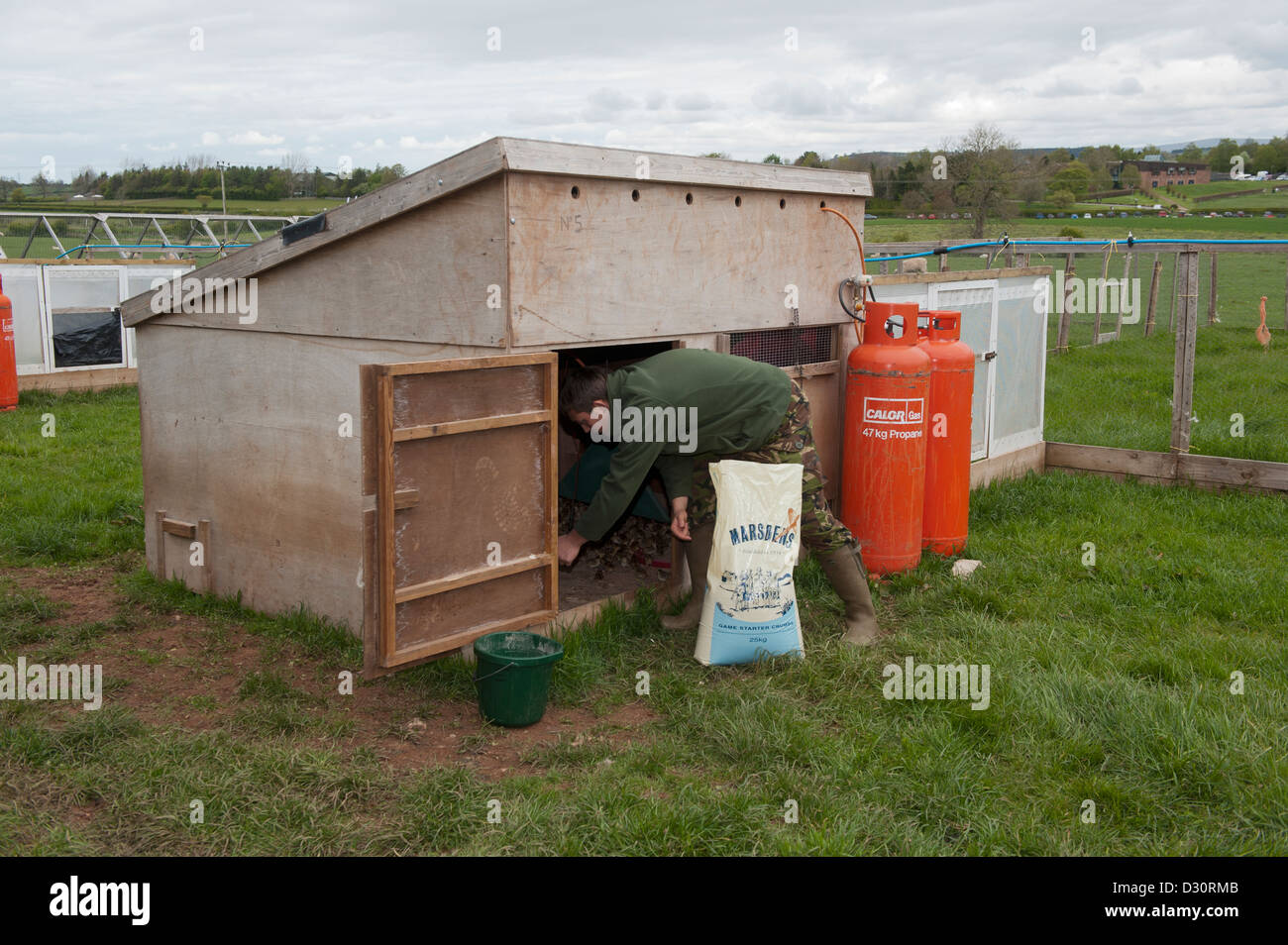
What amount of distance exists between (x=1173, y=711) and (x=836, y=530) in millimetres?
2011

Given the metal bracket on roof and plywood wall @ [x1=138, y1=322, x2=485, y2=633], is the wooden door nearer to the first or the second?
plywood wall @ [x1=138, y1=322, x2=485, y2=633]

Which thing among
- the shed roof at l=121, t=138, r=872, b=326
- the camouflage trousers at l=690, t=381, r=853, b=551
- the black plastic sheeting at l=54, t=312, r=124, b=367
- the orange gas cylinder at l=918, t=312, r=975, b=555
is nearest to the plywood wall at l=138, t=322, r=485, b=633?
the shed roof at l=121, t=138, r=872, b=326

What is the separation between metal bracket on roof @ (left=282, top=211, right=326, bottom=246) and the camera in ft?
20.0

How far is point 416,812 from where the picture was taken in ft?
13.9

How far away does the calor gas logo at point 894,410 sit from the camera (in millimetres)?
7219

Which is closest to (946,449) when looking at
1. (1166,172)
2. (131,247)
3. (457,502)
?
(457,502)

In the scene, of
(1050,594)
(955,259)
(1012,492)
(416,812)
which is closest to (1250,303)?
Answer: (955,259)

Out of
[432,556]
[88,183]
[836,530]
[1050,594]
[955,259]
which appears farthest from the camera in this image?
[88,183]

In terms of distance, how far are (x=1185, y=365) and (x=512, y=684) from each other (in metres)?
7.40

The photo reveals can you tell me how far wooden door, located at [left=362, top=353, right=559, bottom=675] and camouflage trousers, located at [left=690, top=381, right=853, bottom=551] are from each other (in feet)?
3.05

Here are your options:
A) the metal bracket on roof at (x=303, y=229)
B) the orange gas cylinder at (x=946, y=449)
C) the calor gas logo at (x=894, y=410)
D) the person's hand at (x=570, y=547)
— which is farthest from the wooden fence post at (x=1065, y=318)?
the metal bracket on roof at (x=303, y=229)

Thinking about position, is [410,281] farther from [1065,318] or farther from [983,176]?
[983,176]

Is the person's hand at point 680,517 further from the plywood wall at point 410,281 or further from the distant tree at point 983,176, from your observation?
the distant tree at point 983,176

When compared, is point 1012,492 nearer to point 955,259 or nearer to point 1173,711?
point 1173,711
